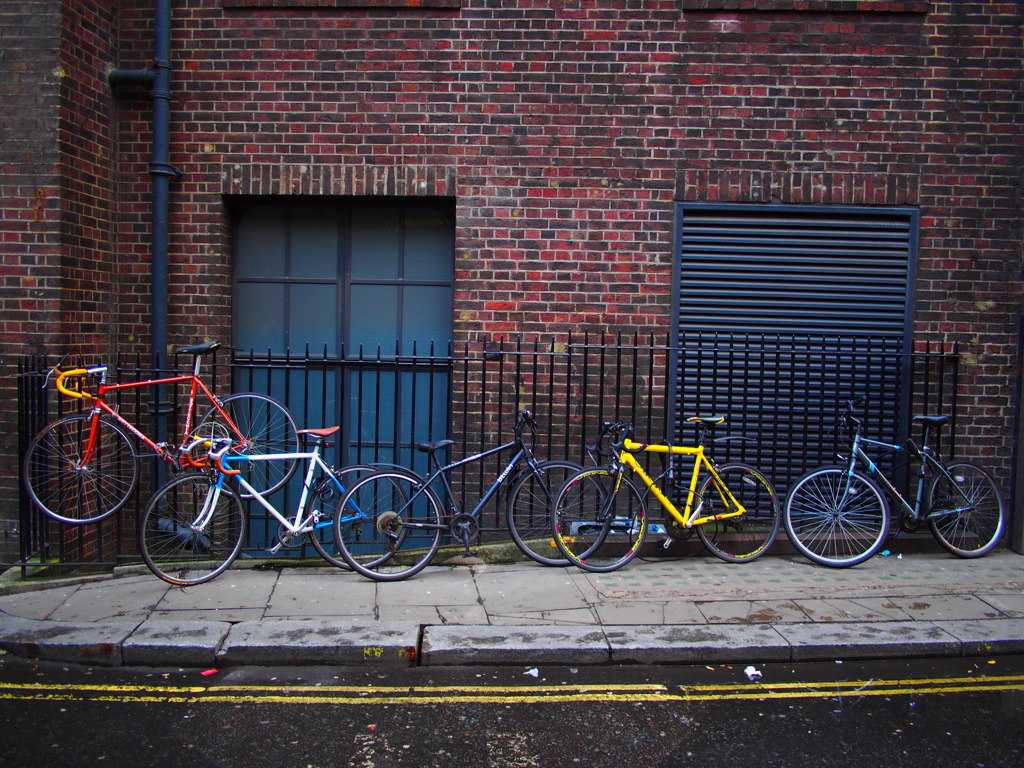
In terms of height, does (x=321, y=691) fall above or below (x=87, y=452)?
below

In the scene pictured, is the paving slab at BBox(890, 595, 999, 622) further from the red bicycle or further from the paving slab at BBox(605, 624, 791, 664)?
the red bicycle

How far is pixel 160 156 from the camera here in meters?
7.28

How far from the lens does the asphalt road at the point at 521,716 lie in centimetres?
395

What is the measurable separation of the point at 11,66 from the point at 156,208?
146 centimetres

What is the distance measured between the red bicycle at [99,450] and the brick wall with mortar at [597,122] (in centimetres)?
208

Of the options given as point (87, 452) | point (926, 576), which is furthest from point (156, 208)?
point (926, 576)

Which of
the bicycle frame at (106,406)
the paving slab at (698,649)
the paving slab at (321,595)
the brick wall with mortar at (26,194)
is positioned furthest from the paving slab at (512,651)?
the brick wall with mortar at (26,194)

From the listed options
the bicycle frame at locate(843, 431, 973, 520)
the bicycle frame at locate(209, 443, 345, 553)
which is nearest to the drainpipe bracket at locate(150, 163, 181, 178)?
the bicycle frame at locate(209, 443, 345, 553)

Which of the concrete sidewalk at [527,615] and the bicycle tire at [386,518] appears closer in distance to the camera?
the concrete sidewalk at [527,615]

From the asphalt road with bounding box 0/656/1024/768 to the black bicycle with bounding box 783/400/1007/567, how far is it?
1765 mm

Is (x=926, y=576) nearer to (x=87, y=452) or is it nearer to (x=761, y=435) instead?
(x=761, y=435)

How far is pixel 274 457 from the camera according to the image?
609 centimetres

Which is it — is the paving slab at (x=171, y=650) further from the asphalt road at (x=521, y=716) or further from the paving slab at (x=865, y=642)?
the paving slab at (x=865, y=642)

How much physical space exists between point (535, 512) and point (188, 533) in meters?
2.57
